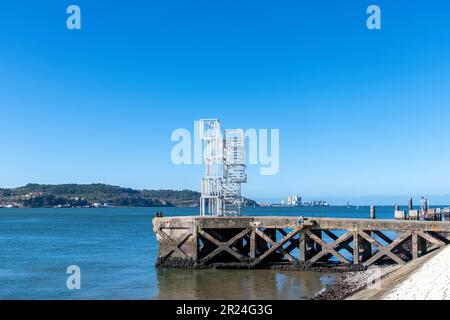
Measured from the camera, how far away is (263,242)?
107 feet

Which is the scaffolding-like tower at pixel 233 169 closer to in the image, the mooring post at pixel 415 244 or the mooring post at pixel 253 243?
the mooring post at pixel 253 243

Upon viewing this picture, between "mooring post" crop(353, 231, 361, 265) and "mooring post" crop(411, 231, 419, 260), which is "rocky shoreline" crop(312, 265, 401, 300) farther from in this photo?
"mooring post" crop(411, 231, 419, 260)

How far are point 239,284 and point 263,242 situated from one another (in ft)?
23.1

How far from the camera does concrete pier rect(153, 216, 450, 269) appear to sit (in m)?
28.4

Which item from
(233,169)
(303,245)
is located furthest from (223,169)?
(303,245)

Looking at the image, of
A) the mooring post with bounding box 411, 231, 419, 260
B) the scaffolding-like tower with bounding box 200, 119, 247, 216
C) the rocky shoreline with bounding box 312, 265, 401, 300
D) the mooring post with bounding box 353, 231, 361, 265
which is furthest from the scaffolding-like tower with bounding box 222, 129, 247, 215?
the mooring post with bounding box 411, 231, 419, 260

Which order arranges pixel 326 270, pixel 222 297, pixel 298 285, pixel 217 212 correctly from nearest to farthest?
pixel 222 297
pixel 298 285
pixel 326 270
pixel 217 212

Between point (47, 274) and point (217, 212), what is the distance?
1168 centimetres

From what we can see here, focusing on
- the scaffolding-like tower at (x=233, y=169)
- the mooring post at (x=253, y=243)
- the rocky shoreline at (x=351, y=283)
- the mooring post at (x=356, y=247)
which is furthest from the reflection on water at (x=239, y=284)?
the scaffolding-like tower at (x=233, y=169)

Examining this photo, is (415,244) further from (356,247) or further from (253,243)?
(253,243)

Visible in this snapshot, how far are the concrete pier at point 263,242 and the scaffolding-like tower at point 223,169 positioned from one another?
2536 mm
